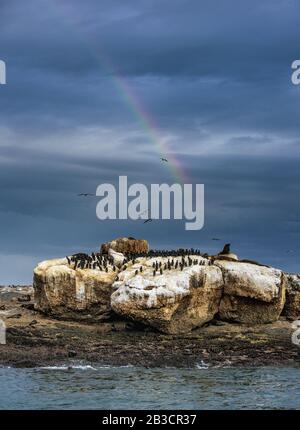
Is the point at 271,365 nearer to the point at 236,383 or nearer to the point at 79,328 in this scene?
the point at 236,383

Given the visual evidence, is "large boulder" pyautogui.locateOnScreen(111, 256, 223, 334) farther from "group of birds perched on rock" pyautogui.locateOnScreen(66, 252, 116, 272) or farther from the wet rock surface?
"group of birds perched on rock" pyautogui.locateOnScreen(66, 252, 116, 272)

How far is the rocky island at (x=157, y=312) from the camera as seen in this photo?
4494cm

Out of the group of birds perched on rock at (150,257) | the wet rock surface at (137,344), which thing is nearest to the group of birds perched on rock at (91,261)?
the group of birds perched on rock at (150,257)

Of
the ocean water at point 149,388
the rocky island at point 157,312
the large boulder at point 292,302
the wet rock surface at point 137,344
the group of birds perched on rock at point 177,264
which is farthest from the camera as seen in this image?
the large boulder at point 292,302

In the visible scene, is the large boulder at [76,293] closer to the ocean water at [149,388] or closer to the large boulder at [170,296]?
the large boulder at [170,296]

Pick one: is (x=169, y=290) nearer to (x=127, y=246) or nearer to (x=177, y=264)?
(x=177, y=264)

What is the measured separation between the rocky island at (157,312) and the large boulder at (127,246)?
1.23 meters

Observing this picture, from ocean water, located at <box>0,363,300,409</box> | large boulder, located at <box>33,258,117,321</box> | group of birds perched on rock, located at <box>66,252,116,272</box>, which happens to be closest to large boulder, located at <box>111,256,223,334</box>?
large boulder, located at <box>33,258,117,321</box>

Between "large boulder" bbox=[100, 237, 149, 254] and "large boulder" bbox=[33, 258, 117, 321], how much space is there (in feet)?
17.6

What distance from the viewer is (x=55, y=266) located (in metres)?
52.8

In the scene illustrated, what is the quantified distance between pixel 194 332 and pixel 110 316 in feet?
18.6

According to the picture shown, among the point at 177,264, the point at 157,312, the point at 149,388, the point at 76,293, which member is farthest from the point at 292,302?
the point at 149,388

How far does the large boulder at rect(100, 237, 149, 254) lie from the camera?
57500 millimetres
